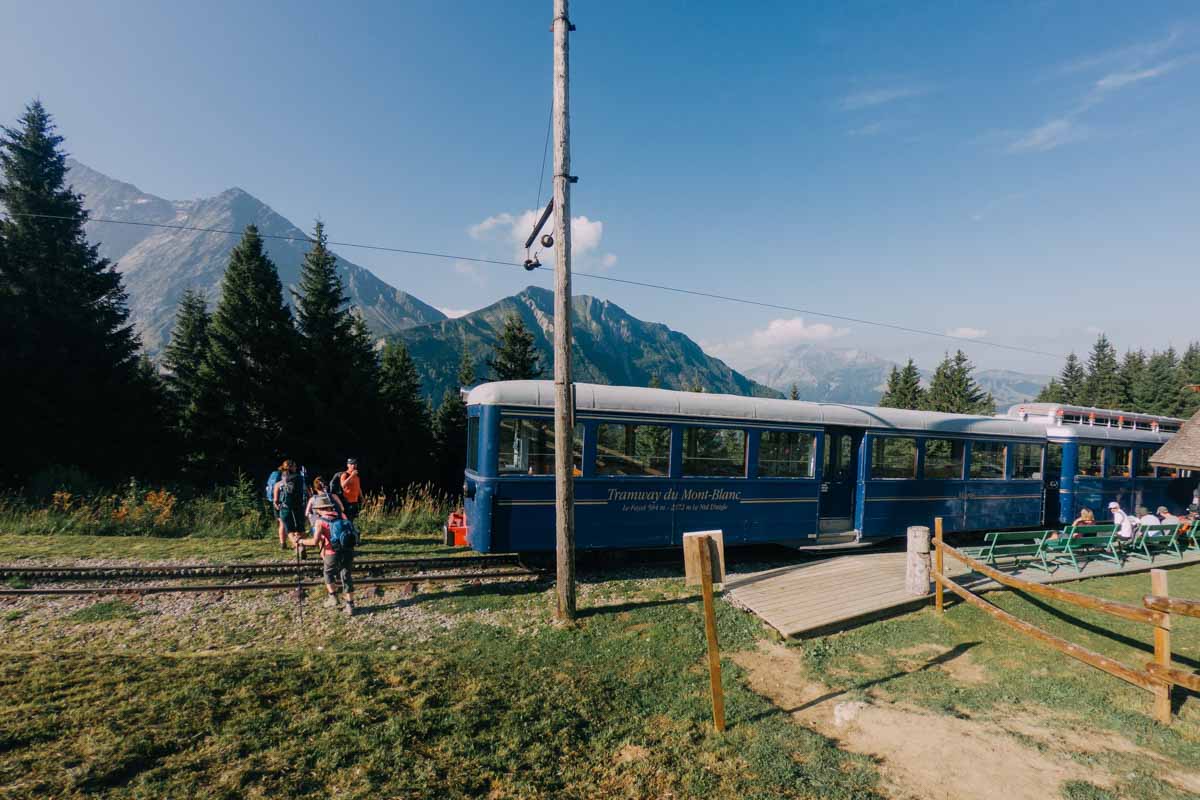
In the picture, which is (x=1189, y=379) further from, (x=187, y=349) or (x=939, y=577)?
(x=187, y=349)

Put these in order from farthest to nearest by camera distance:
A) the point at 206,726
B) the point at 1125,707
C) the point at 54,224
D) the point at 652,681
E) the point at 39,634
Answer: the point at 54,224 < the point at 39,634 < the point at 652,681 < the point at 1125,707 < the point at 206,726

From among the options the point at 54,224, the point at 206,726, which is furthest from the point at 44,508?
the point at 54,224

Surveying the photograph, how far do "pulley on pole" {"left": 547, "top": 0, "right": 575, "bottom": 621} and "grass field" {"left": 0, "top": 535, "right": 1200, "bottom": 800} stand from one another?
978mm

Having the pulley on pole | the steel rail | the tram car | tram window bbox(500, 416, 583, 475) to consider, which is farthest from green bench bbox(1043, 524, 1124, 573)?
the steel rail

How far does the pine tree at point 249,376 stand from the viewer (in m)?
23.2

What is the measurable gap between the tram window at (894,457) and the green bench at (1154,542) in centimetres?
496

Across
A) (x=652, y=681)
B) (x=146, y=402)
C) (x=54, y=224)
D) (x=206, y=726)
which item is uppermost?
(x=54, y=224)

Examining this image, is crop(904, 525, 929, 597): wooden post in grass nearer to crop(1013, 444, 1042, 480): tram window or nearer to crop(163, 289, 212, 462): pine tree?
crop(1013, 444, 1042, 480): tram window

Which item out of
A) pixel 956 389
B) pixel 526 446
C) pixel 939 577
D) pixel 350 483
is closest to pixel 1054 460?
pixel 939 577

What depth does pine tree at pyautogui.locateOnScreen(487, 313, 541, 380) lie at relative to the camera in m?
31.4

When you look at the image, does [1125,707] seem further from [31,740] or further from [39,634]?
[39,634]

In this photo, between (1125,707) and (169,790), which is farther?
(1125,707)

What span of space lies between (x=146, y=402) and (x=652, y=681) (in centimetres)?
2560

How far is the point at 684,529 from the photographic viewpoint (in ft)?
31.8
